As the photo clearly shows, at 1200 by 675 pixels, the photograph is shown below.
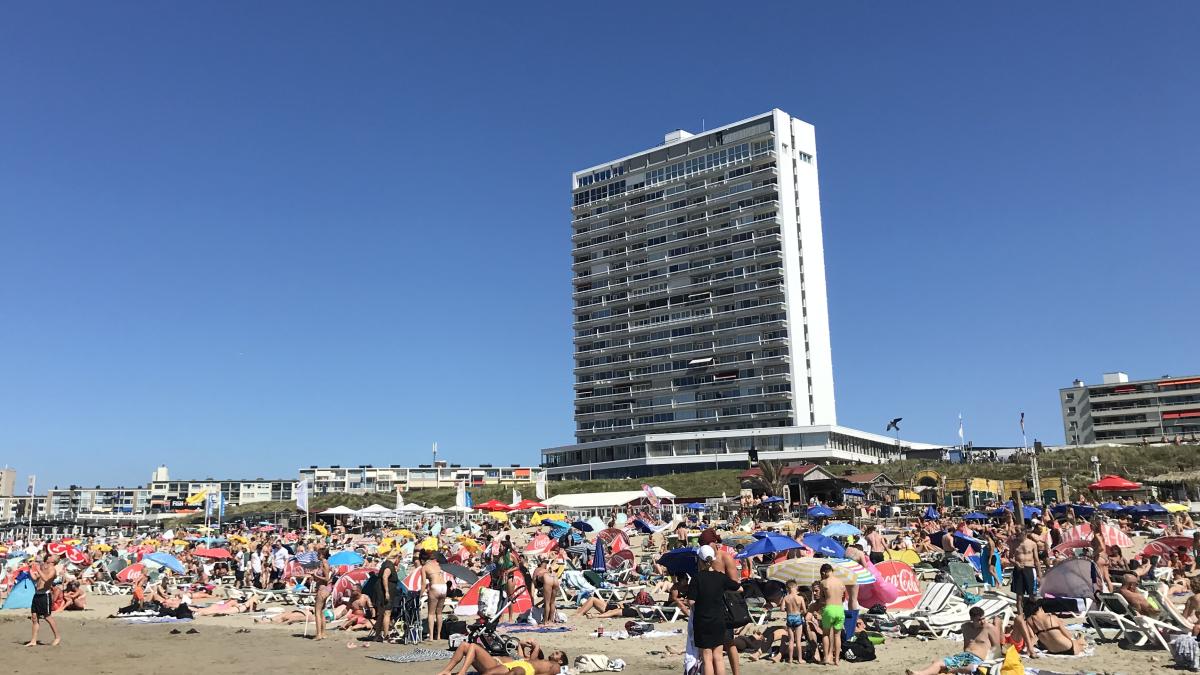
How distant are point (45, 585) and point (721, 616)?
11.2 m

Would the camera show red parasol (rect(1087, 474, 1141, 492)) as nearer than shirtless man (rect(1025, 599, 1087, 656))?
No

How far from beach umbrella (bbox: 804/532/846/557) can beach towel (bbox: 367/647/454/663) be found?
7800mm

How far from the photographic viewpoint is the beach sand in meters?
10.2

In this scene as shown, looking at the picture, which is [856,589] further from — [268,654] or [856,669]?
[268,654]

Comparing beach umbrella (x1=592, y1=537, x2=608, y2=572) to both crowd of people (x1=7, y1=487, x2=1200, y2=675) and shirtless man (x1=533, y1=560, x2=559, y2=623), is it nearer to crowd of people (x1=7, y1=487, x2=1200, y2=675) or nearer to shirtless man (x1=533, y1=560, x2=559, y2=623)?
crowd of people (x1=7, y1=487, x2=1200, y2=675)

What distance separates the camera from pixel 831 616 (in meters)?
10.5

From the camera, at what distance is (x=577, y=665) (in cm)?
1029

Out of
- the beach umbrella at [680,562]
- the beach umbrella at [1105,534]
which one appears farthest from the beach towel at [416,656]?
the beach umbrella at [1105,534]

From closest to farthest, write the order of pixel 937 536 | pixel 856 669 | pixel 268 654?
pixel 856 669 → pixel 268 654 → pixel 937 536

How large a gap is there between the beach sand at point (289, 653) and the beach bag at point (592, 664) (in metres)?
0.31

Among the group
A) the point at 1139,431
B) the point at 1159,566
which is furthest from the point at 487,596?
the point at 1139,431

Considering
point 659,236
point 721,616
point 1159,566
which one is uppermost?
A: point 659,236

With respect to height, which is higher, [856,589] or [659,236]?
[659,236]

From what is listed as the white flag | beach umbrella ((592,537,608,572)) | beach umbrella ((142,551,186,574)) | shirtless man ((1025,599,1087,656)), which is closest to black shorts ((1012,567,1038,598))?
shirtless man ((1025,599,1087,656))
